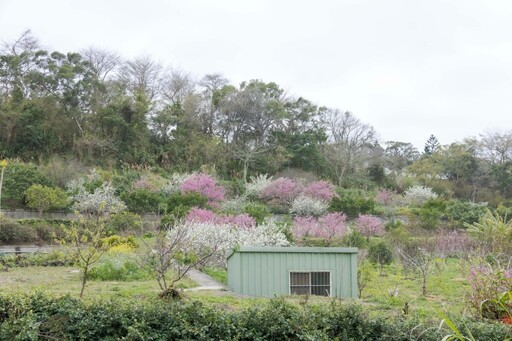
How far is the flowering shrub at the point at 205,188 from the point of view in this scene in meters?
28.6

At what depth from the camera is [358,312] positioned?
563 centimetres

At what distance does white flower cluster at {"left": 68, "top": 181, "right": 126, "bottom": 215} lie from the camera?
23625mm

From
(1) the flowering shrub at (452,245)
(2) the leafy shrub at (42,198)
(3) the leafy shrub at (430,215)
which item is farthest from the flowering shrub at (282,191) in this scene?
(1) the flowering shrub at (452,245)

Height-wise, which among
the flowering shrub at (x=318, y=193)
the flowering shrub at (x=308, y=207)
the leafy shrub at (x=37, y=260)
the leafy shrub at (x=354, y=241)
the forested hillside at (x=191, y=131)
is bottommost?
the leafy shrub at (x=37, y=260)

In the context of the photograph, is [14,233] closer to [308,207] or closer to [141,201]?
[141,201]

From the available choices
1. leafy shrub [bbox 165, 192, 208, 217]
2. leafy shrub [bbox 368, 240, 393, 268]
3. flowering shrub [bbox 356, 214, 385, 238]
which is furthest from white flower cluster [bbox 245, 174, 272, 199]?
leafy shrub [bbox 368, 240, 393, 268]

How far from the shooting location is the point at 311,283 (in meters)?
11.1

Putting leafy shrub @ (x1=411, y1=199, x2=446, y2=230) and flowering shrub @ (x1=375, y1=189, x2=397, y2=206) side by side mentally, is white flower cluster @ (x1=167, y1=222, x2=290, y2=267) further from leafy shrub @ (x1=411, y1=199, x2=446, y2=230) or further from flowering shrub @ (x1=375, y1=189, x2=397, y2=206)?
flowering shrub @ (x1=375, y1=189, x2=397, y2=206)

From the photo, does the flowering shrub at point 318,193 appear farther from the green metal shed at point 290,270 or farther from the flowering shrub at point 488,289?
the flowering shrub at point 488,289

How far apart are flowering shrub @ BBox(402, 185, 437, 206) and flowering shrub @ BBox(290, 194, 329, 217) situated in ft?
29.9

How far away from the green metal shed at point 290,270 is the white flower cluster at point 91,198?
13184mm

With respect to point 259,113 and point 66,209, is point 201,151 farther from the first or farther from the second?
point 66,209

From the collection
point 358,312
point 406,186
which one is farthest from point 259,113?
point 358,312

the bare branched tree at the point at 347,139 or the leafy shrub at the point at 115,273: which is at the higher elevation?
the bare branched tree at the point at 347,139
